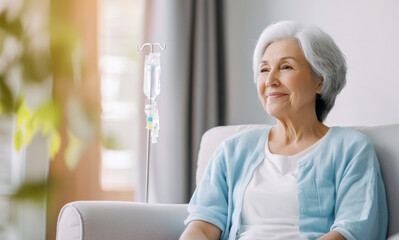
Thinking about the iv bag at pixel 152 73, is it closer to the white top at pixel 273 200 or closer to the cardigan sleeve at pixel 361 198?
Result: the white top at pixel 273 200

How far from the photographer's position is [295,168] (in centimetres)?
175

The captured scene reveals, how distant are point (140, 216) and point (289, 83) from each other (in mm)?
589

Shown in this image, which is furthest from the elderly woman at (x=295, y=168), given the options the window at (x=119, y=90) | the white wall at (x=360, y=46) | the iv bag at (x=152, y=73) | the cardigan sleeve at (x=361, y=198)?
the window at (x=119, y=90)

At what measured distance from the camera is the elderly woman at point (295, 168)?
164 centimetres

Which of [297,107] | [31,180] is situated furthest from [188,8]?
[297,107]

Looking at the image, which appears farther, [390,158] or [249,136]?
[249,136]

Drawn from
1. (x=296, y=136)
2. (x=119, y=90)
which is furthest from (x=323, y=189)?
(x=119, y=90)

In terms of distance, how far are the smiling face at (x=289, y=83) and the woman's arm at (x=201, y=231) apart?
390 millimetres

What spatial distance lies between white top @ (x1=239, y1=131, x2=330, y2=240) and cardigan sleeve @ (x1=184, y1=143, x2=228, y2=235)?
91 mm

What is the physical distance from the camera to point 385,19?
2141mm

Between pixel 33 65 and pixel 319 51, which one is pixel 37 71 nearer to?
pixel 33 65

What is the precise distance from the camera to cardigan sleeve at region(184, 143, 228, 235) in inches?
72.5

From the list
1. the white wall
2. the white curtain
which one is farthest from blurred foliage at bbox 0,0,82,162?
the white wall

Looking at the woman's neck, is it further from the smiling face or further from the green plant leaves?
the green plant leaves
